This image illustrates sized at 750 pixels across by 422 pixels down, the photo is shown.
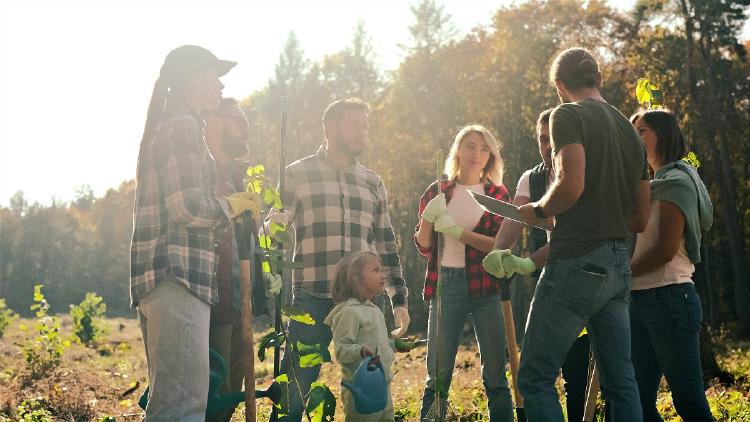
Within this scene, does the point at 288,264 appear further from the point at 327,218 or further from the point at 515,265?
Result: the point at 515,265

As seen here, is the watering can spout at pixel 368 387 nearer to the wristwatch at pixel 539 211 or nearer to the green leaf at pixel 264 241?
the green leaf at pixel 264 241

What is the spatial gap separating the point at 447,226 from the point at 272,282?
106cm

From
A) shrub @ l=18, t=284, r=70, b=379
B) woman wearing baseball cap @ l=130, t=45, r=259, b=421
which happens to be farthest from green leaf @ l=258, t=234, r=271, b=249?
shrub @ l=18, t=284, r=70, b=379

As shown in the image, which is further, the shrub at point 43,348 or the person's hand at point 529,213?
the shrub at point 43,348

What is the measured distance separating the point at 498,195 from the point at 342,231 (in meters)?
1.00

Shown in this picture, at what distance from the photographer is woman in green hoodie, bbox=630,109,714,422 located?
3.54 metres

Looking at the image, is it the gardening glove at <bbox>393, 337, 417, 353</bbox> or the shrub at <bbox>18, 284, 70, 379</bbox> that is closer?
the gardening glove at <bbox>393, 337, 417, 353</bbox>

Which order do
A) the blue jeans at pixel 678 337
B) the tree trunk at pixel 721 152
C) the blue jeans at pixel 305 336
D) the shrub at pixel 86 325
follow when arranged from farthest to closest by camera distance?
the shrub at pixel 86 325, the tree trunk at pixel 721 152, the blue jeans at pixel 305 336, the blue jeans at pixel 678 337

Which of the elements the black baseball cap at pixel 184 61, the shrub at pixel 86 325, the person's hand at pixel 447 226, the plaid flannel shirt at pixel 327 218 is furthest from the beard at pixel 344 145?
the shrub at pixel 86 325

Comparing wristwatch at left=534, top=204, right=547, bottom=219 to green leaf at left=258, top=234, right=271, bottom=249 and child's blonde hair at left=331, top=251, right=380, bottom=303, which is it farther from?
green leaf at left=258, top=234, right=271, bottom=249

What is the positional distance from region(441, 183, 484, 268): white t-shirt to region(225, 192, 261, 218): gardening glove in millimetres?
1621

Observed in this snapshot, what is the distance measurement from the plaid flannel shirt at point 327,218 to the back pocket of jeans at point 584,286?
1.59 m

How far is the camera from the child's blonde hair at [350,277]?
164 inches

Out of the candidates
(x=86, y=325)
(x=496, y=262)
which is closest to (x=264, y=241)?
(x=496, y=262)
